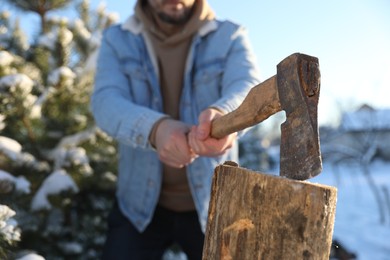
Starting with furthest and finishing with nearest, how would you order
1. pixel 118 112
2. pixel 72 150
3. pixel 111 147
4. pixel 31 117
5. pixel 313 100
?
1. pixel 111 147
2. pixel 72 150
3. pixel 31 117
4. pixel 118 112
5. pixel 313 100

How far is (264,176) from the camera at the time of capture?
35.4 inches

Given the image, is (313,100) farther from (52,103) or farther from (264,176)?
(52,103)

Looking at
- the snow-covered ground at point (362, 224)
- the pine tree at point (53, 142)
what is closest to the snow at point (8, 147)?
the pine tree at point (53, 142)

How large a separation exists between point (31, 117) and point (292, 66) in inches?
84.8

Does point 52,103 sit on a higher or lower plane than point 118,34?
lower

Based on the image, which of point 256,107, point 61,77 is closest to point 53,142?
point 61,77

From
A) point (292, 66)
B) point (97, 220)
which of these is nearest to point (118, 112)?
point (292, 66)

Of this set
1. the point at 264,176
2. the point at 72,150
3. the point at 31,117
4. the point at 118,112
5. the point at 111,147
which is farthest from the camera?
the point at 111,147

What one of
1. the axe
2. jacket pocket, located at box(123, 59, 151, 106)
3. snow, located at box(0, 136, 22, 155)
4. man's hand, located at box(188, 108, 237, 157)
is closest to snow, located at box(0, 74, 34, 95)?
snow, located at box(0, 136, 22, 155)

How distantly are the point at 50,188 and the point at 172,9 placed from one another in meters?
1.39

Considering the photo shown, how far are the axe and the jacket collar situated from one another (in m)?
1.11

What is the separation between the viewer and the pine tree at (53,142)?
7.94 feet

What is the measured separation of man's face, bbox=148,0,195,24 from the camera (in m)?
2.01

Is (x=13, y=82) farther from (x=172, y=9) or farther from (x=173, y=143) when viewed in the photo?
(x=173, y=143)
